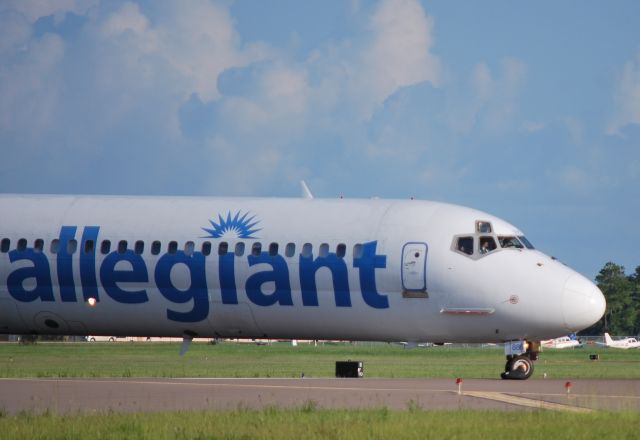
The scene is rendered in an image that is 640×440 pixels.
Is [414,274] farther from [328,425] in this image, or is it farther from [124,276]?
[328,425]

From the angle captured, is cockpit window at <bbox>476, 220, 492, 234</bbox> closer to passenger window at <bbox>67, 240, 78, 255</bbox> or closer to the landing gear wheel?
the landing gear wheel

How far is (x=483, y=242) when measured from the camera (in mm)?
38188

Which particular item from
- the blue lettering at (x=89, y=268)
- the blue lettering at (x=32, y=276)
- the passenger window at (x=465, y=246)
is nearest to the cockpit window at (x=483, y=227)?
the passenger window at (x=465, y=246)

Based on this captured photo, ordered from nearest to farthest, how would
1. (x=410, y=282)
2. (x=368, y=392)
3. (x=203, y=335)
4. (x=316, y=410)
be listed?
(x=316, y=410), (x=368, y=392), (x=410, y=282), (x=203, y=335)

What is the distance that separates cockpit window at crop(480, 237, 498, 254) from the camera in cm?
3806

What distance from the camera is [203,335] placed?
4041cm

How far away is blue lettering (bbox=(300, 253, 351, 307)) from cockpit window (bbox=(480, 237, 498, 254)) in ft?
12.9

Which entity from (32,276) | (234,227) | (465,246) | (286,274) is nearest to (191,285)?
(234,227)

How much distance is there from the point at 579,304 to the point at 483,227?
139 inches

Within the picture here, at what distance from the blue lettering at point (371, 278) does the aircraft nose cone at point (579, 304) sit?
500cm

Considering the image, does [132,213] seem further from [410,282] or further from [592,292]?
[592,292]

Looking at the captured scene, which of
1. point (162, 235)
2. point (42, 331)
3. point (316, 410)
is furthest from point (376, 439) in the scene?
point (42, 331)

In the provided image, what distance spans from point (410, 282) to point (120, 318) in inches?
359

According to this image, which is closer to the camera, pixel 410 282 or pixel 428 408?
pixel 428 408
